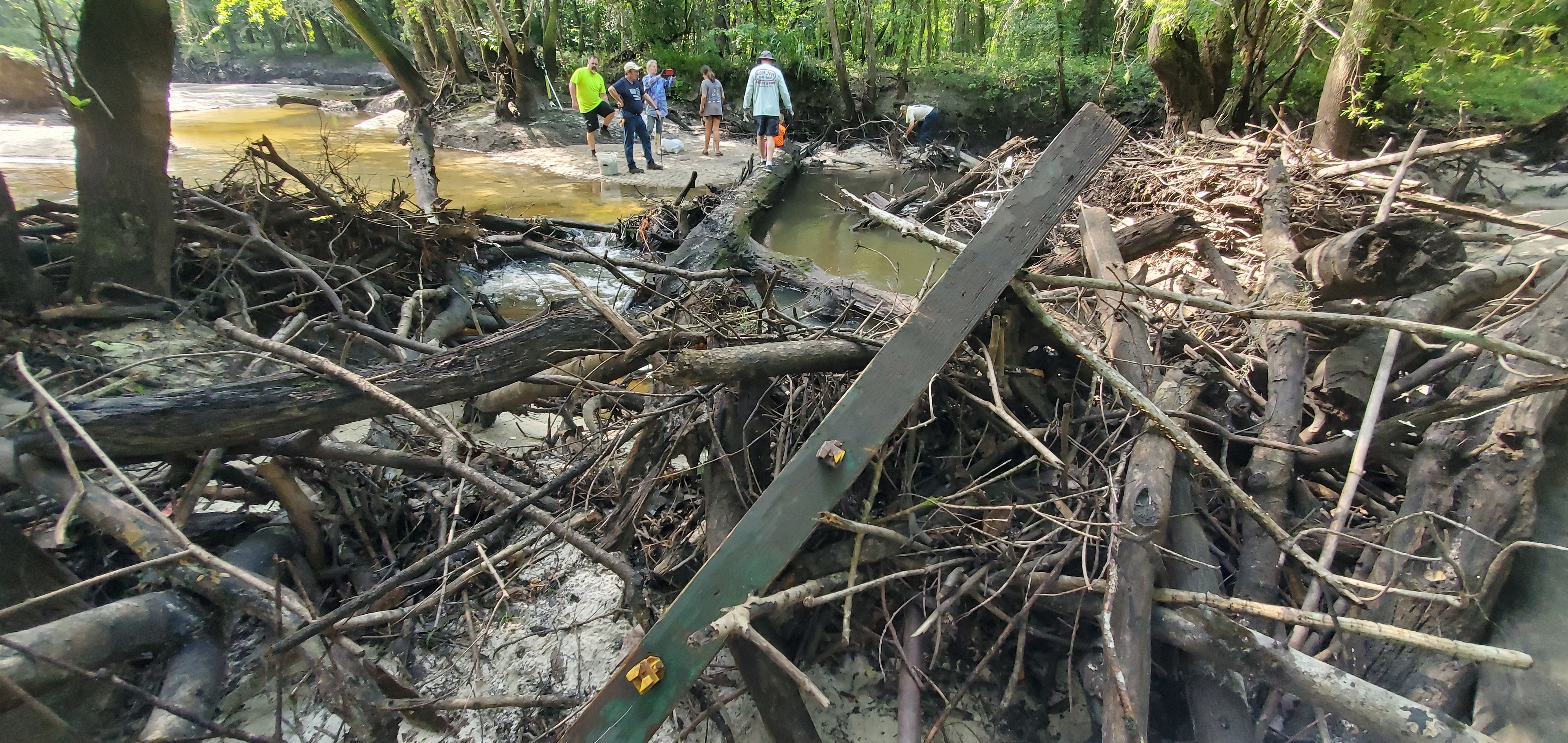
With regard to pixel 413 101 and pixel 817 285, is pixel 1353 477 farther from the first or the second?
pixel 413 101

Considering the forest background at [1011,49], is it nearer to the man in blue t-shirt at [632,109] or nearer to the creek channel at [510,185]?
the creek channel at [510,185]

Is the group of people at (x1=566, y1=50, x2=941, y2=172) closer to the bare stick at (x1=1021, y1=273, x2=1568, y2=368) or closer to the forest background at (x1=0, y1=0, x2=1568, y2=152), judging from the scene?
the forest background at (x1=0, y1=0, x2=1568, y2=152)

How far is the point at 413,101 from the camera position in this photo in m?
11.7

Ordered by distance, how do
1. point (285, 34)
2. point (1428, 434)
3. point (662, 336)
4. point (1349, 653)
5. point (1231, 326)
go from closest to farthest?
point (1349, 653), point (1428, 434), point (662, 336), point (1231, 326), point (285, 34)

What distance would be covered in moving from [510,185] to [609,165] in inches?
71.3

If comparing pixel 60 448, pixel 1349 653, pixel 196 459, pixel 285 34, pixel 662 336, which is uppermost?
pixel 285 34

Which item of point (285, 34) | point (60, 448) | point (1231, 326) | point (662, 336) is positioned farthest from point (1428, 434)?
point (285, 34)

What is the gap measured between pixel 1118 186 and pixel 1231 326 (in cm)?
380

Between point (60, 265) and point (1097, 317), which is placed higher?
point (60, 265)

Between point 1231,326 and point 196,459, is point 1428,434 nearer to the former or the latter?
point 1231,326

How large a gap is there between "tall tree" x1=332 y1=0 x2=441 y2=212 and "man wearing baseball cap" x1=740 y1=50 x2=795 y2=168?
5.49 meters

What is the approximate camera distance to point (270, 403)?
2238 mm

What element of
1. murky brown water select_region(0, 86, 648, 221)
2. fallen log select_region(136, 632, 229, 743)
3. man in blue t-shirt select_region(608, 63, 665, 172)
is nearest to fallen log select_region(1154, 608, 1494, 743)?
fallen log select_region(136, 632, 229, 743)

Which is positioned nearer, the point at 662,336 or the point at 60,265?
the point at 662,336
